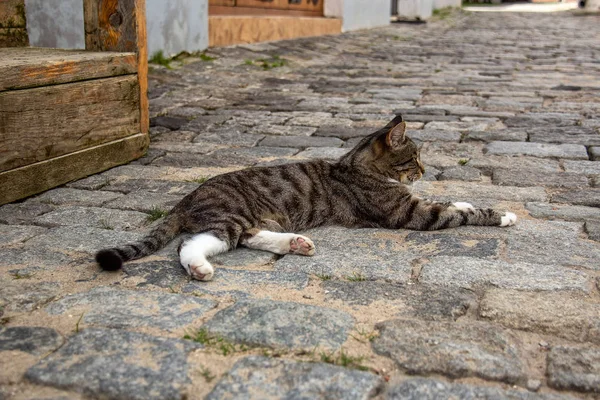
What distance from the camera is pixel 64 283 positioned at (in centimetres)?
295

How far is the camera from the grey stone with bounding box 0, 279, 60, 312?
2.70 meters

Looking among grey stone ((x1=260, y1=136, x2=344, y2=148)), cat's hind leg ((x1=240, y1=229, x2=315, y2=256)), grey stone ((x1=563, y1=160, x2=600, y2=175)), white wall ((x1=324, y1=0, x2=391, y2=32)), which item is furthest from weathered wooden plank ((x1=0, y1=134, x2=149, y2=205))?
white wall ((x1=324, y1=0, x2=391, y2=32))

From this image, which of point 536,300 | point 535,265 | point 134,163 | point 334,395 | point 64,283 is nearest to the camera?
point 334,395

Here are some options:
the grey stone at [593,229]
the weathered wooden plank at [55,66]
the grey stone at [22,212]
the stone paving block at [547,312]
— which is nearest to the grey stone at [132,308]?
the stone paving block at [547,312]

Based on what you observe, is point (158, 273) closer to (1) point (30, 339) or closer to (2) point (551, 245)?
(1) point (30, 339)

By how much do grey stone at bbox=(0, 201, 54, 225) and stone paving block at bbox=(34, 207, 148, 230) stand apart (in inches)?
2.3

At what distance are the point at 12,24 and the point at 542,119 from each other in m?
4.72

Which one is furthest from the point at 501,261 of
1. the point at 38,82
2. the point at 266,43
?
the point at 266,43

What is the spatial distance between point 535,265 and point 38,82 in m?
3.14

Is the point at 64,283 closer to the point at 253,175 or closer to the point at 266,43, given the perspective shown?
the point at 253,175

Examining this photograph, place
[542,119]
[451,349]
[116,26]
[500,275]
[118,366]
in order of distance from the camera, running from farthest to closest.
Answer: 1. [542,119]
2. [116,26]
3. [500,275]
4. [451,349]
5. [118,366]

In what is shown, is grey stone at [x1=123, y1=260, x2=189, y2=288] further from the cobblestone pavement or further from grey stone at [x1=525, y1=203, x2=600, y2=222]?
grey stone at [x1=525, y1=203, x2=600, y2=222]

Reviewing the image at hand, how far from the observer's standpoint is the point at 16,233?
11.9 feet

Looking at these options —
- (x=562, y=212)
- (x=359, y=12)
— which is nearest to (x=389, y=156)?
(x=562, y=212)
